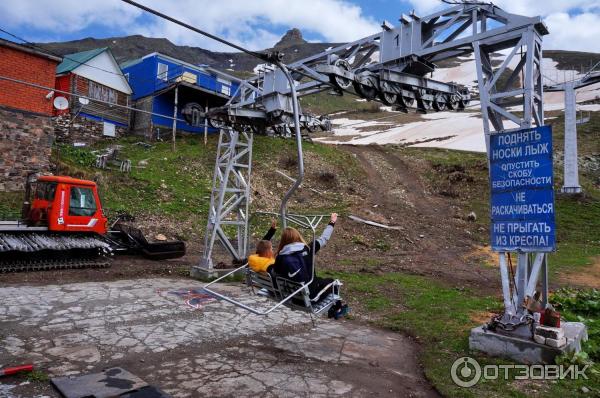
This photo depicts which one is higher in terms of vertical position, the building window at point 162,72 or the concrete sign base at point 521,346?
the building window at point 162,72

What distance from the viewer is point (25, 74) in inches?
732

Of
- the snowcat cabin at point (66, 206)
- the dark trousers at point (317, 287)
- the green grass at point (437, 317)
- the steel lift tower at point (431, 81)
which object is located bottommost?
the green grass at point (437, 317)

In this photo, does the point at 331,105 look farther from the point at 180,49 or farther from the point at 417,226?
the point at 180,49

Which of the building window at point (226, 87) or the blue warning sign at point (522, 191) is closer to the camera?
the blue warning sign at point (522, 191)

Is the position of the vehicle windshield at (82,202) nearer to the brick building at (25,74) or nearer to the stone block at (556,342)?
the brick building at (25,74)

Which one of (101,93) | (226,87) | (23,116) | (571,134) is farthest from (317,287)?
(226,87)

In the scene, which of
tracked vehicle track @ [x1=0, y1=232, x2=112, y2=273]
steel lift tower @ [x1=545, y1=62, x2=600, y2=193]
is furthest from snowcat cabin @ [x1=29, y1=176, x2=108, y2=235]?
steel lift tower @ [x1=545, y1=62, x2=600, y2=193]

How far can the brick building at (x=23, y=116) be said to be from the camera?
18.0 m

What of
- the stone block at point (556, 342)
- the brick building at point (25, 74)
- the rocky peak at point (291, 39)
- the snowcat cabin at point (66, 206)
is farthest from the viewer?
the rocky peak at point (291, 39)

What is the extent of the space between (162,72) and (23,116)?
A: 605 inches

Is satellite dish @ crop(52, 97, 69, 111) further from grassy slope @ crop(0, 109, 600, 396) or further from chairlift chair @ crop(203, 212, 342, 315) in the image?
chairlift chair @ crop(203, 212, 342, 315)

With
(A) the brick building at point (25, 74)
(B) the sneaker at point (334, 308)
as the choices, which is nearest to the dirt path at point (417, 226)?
(B) the sneaker at point (334, 308)

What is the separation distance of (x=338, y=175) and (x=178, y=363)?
843 inches

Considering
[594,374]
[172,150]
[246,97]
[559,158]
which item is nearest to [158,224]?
[246,97]
